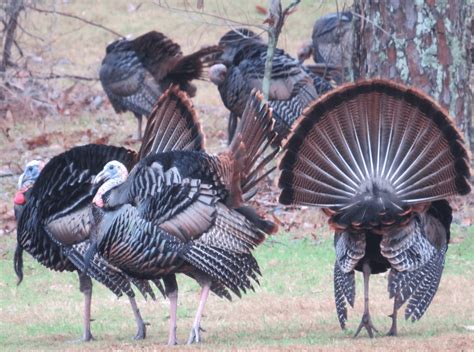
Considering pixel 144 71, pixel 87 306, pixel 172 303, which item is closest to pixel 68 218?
pixel 87 306

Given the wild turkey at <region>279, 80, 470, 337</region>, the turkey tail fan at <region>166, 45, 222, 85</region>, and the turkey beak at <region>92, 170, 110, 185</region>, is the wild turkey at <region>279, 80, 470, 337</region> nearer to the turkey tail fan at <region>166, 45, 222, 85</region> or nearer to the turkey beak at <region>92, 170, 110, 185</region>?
the turkey beak at <region>92, 170, 110, 185</region>

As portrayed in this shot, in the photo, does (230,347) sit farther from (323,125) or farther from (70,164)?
(70,164)

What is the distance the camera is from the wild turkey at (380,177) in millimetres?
6887

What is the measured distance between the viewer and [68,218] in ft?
25.4

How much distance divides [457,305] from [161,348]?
269cm

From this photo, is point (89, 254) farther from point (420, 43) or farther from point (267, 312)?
point (420, 43)

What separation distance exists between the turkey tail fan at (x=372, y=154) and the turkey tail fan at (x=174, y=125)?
1.22 metres

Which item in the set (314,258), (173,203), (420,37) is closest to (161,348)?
(173,203)

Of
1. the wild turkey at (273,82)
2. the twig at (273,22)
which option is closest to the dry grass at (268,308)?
the twig at (273,22)

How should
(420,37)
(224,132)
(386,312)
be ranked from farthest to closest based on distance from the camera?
(224,132)
(420,37)
(386,312)

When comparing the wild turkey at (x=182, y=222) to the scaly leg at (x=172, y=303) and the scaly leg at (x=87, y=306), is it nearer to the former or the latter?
the scaly leg at (x=172, y=303)

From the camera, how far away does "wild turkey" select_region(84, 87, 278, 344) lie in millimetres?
7137

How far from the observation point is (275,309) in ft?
28.7

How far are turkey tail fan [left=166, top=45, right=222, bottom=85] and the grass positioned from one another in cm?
296
